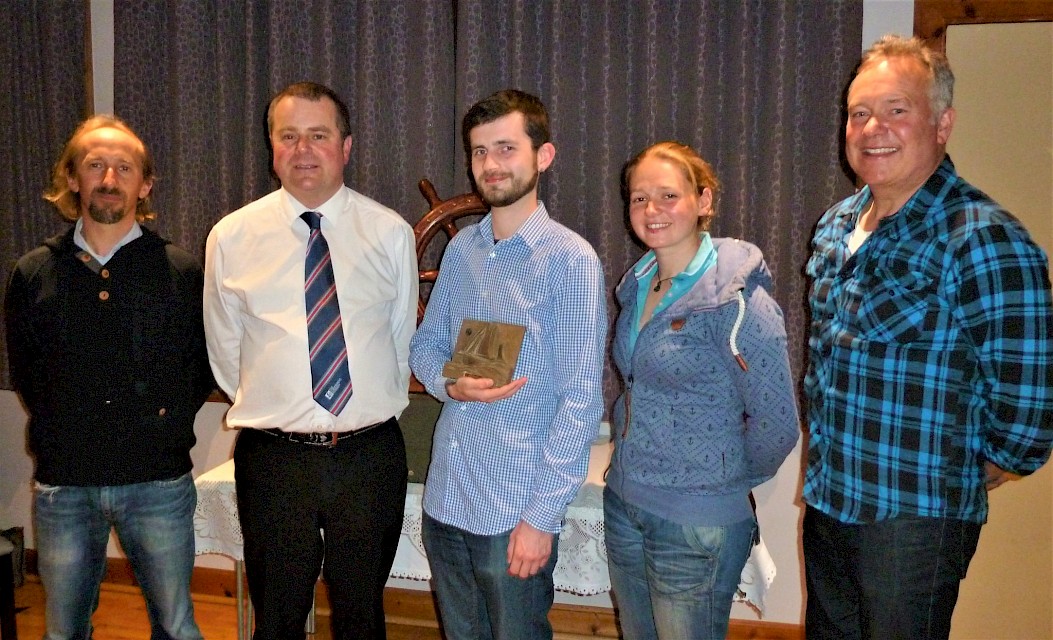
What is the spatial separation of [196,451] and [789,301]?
2.34 m

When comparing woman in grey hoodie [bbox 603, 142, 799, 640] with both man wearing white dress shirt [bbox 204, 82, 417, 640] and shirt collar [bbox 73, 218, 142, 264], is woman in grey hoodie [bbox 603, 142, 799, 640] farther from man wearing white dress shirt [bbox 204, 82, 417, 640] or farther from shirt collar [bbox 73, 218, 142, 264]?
shirt collar [bbox 73, 218, 142, 264]

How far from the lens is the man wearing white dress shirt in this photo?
1654mm

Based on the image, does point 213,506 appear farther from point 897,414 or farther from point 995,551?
point 995,551

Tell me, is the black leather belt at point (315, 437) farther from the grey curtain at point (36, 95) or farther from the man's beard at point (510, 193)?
the grey curtain at point (36, 95)

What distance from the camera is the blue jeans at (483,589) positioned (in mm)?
1472

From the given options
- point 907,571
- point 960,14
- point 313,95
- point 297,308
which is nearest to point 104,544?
point 297,308

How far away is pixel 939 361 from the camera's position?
1.24 meters

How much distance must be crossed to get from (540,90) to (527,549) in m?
1.63

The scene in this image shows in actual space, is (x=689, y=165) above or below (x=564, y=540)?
above

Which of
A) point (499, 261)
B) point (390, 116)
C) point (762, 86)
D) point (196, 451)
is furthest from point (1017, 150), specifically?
point (196, 451)

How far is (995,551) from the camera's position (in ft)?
8.12

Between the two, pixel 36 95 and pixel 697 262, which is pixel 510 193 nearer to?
pixel 697 262

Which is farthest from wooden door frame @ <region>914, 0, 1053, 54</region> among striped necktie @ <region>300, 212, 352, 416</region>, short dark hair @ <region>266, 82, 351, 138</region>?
striped necktie @ <region>300, 212, 352, 416</region>

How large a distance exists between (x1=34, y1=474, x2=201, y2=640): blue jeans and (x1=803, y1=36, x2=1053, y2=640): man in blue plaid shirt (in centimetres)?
151
